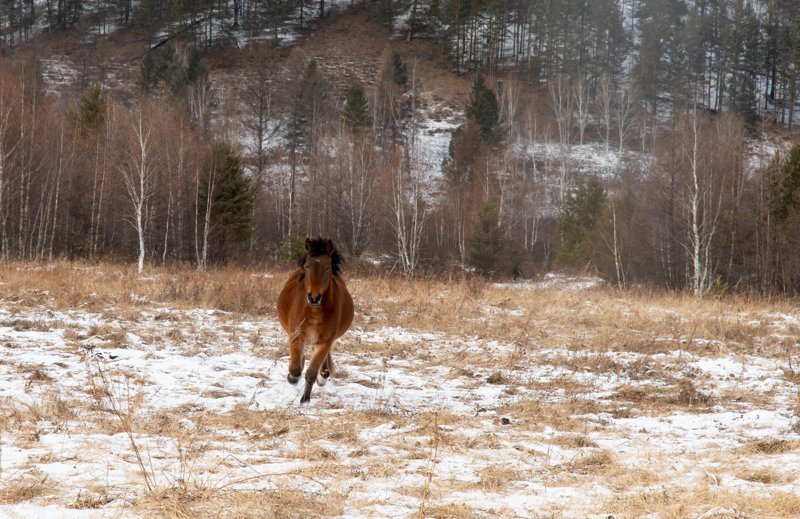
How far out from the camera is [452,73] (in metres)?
75.1

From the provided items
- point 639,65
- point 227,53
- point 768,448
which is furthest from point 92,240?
point 639,65

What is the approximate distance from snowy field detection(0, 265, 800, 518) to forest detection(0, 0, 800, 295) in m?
13.0

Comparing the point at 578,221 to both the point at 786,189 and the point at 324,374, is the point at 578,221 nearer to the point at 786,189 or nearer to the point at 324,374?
the point at 786,189

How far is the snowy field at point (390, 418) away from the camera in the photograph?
143 inches

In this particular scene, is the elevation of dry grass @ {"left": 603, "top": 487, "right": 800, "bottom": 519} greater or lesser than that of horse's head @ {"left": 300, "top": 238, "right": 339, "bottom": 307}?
lesser

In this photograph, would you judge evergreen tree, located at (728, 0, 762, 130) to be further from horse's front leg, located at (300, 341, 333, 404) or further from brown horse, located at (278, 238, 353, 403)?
horse's front leg, located at (300, 341, 333, 404)

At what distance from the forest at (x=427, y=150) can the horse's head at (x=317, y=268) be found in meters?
16.3

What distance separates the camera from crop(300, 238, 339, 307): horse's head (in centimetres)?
645

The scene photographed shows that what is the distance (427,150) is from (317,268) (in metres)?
53.8

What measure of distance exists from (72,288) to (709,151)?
1229 inches

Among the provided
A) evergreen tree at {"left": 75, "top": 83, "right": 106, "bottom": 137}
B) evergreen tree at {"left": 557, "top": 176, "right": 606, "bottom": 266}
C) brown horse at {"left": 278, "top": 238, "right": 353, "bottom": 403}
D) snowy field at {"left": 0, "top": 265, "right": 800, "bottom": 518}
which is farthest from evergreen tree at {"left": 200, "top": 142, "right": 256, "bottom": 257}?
brown horse at {"left": 278, "top": 238, "right": 353, "bottom": 403}

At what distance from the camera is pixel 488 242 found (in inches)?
1358

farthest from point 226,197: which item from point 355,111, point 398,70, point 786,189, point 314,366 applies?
point 398,70

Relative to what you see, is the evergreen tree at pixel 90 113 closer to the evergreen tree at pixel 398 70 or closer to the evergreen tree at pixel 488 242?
the evergreen tree at pixel 488 242
